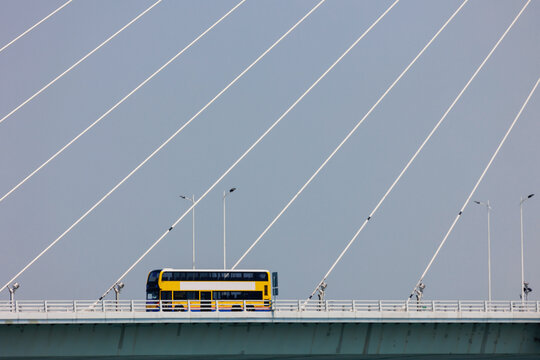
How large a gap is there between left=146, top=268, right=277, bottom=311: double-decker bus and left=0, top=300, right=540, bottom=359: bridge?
788 millimetres

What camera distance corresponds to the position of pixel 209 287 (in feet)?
220

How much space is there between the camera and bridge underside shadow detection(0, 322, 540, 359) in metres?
54.0

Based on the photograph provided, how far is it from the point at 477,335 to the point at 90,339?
22421mm

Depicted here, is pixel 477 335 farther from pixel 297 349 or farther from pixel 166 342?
pixel 166 342

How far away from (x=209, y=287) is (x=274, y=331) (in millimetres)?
9135

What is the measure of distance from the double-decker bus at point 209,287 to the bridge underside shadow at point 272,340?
5.40 meters

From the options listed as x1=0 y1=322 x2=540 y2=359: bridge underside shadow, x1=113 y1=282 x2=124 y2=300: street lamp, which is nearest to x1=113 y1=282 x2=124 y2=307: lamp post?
x1=113 y1=282 x2=124 y2=300: street lamp

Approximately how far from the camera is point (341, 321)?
2335 inches

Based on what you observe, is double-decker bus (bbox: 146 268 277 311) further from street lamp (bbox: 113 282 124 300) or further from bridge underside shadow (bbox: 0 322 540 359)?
bridge underside shadow (bbox: 0 322 540 359)

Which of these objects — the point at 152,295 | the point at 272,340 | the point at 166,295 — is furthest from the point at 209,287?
the point at 272,340

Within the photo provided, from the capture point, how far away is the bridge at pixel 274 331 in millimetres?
53938

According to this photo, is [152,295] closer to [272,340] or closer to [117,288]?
[117,288]

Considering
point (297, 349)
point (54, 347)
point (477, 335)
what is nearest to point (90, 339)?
point (54, 347)

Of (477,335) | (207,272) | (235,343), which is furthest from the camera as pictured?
(207,272)
